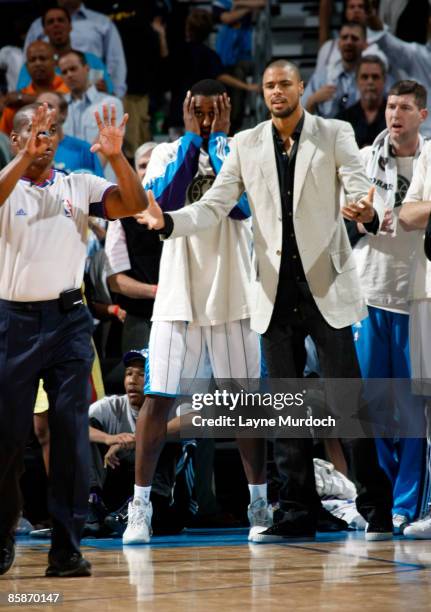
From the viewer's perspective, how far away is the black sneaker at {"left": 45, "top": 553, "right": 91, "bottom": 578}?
423 cm

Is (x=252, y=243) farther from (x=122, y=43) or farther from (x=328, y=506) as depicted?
(x=122, y=43)

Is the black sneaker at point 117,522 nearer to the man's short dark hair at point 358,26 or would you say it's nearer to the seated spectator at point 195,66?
the seated spectator at point 195,66

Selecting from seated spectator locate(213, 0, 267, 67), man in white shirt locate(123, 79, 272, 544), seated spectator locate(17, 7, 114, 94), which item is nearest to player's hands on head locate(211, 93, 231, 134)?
man in white shirt locate(123, 79, 272, 544)

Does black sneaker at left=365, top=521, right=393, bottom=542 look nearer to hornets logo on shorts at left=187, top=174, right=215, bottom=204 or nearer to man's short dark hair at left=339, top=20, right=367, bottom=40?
hornets logo on shorts at left=187, top=174, right=215, bottom=204

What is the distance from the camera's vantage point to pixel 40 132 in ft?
13.6

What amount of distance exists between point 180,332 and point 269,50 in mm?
5541

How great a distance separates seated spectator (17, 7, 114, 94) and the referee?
5221 millimetres

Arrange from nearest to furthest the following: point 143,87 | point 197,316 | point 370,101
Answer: point 197,316, point 370,101, point 143,87

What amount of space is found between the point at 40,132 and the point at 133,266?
263 cm

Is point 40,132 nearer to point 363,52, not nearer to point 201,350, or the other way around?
point 201,350

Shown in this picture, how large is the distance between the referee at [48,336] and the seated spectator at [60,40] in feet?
17.1

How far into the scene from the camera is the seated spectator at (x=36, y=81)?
878 cm

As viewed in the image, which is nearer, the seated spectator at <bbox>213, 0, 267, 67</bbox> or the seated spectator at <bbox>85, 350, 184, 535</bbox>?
the seated spectator at <bbox>85, 350, 184, 535</bbox>

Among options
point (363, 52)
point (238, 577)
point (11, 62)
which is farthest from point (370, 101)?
point (238, 577)
